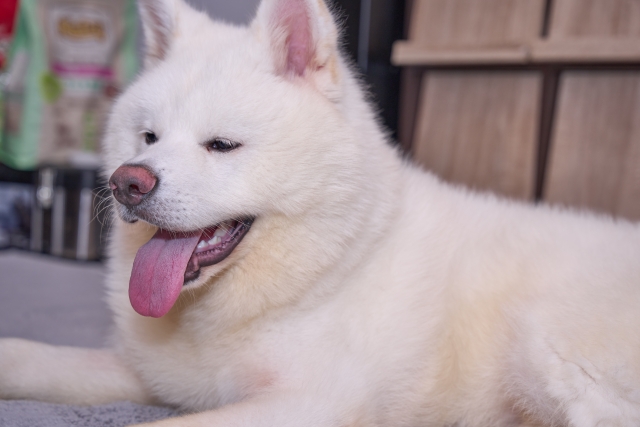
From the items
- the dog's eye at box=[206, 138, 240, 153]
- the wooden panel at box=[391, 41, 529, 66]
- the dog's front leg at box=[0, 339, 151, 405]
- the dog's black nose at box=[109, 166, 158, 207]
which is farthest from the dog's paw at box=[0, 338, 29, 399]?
the wooden panel at box=[391, 41, 529, 66]

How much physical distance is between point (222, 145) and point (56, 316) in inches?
61.9

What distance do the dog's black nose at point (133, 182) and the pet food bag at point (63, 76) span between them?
10.6ft

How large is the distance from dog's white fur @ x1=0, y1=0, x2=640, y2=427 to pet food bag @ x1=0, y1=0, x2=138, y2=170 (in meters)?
2.79

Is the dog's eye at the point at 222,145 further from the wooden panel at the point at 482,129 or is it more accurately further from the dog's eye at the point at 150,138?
the wooden panel at the point at 482,129

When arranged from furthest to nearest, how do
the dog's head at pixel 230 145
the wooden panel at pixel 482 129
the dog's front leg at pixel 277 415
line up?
1. the wooden panel at pixel 482 129
2. the dog's head at pixel 230 145
3. the dog's front leg at pixel 277 415

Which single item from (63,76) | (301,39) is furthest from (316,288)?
(63,76)

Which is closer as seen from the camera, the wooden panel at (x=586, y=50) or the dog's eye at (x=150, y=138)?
the dog's eye at (x=150, y=138)

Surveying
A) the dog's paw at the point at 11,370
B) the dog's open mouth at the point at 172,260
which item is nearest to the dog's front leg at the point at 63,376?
the dog's paw at the point at 11,370

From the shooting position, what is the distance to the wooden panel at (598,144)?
3.06 m

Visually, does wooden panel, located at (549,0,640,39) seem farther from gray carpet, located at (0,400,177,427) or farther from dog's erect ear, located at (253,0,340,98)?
gray carpet, located at (0,400,177,427)

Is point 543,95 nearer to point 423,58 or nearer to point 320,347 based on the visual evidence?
point 423,58

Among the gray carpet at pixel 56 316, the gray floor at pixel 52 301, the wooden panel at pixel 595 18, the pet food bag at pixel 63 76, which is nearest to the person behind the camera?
the gray carpet at pixel 56 316

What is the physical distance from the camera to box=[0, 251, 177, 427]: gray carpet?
5.52 ft

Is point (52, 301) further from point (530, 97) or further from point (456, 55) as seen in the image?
point (530, 97)
